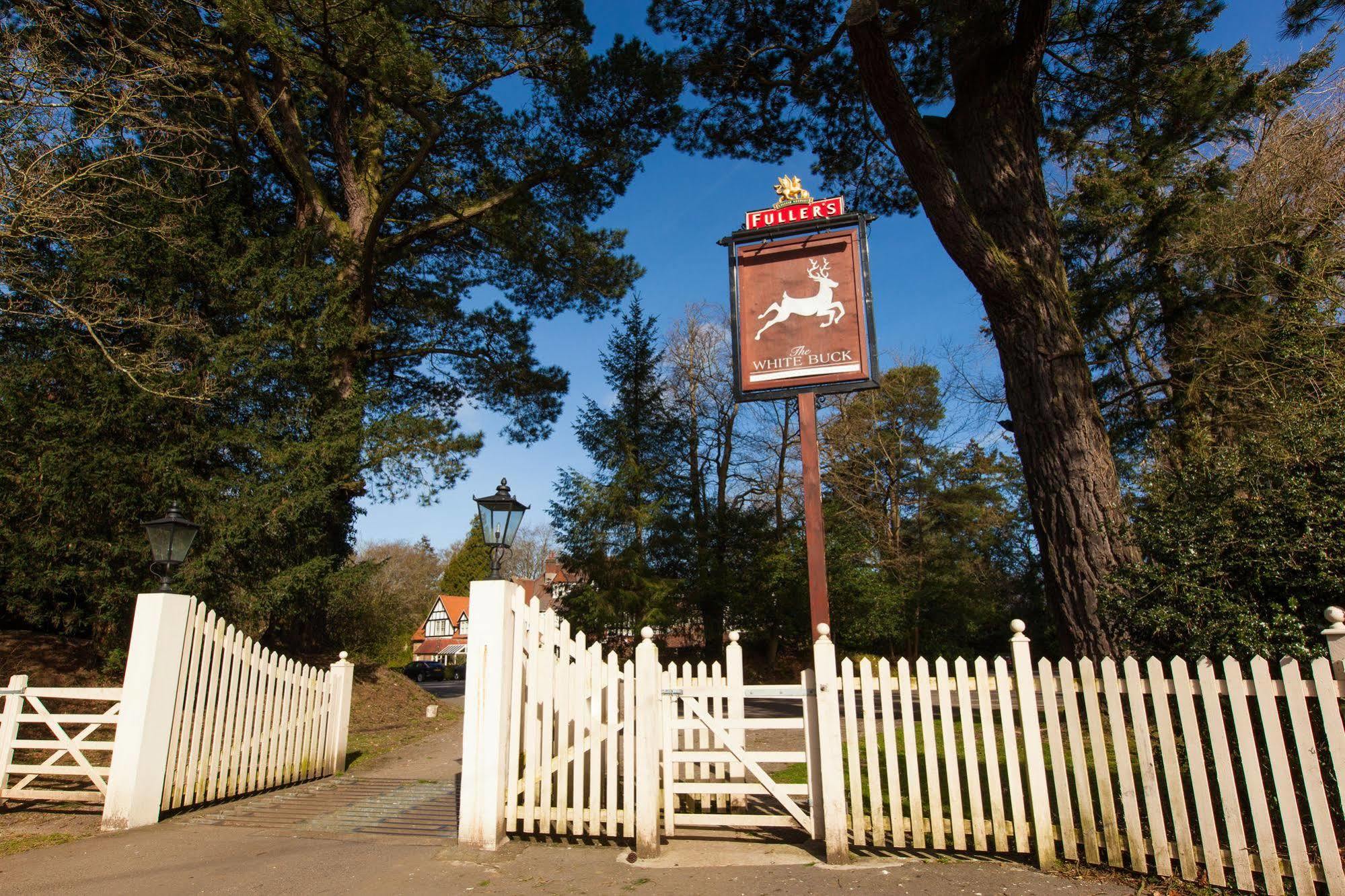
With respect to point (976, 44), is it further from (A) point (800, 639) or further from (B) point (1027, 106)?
(A) point (800, 639)

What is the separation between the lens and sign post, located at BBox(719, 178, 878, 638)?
7.24m

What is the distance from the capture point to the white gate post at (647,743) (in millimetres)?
4746

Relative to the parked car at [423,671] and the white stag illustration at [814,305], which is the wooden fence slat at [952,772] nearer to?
the white stag illustration at [814,305]

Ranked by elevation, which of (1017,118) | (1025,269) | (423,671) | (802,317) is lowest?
(423,671)

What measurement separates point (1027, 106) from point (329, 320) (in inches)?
453

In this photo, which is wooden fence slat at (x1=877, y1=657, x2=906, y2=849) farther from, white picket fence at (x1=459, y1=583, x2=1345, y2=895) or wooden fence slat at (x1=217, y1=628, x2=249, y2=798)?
wooden fence slat at (x1=217, y1=628, x2=249, y2=798)

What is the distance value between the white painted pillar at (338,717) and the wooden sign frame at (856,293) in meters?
5.71

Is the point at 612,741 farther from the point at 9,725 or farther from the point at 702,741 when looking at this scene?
the point at 9,725

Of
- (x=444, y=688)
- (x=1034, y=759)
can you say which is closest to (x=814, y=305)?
(x=1034, y=759)

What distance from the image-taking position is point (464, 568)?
5450 centimetres

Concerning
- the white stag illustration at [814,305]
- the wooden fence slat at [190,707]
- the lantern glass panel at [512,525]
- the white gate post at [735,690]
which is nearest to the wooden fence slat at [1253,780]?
the white gate post at [735,690]

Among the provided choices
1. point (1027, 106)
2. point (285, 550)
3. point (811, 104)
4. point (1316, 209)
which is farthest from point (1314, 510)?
point (285, 550)

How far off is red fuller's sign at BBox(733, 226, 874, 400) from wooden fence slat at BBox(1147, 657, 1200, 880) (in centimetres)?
373

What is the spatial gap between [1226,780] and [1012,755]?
1037mm
